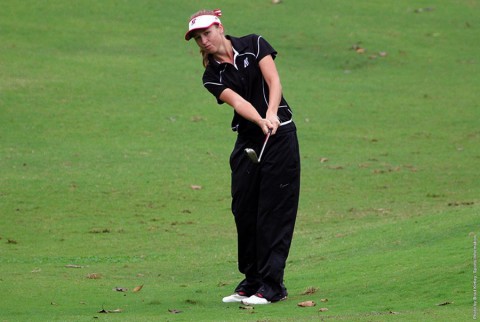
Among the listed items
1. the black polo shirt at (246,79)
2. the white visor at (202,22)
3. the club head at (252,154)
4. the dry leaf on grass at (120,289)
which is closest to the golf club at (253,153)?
the club head at (252,154)

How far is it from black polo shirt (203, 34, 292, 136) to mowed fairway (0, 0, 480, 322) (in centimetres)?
160

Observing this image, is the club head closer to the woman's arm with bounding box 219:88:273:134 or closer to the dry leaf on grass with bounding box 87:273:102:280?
the woman's arm with bounding box 219:88:273:134

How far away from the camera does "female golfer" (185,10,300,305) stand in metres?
Result: 9.40

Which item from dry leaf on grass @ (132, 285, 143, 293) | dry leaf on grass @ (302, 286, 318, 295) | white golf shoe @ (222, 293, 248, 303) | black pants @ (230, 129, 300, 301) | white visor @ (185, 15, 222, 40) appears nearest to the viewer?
white visor @ (185, 15, 222, 40)

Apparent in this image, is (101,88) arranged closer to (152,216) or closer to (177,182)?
(177,182)

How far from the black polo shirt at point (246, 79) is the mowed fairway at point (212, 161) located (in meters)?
1.60

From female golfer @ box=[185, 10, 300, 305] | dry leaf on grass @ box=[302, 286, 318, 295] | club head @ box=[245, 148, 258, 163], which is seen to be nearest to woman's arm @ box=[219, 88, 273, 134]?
female golfer @ box=[185, 10, 300, 305]

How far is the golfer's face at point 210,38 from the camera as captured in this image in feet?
30.7

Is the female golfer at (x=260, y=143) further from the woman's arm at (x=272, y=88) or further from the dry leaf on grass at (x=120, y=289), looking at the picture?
the dry leaf on grass at (x=120, y=289)

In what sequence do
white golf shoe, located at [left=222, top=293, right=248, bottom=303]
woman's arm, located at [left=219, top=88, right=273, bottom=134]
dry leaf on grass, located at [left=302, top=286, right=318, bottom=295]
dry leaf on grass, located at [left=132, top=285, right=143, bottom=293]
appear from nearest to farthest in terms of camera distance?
woman's arm, located at [left=219, top=88, right=273, bottom=134]
white golf shoe, located at [left=222, top=293, right=248, bottom=303]
dry leaf on grass, located at [left=302, top=286, right=318, bottom=295]
dry leaf on grass, located at [left=132, top=285, right=143, bottom=293]

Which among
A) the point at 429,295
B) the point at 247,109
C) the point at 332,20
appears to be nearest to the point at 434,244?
the point at 429,295

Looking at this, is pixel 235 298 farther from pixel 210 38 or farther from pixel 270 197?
pixel 210 38

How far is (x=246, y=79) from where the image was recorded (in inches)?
374

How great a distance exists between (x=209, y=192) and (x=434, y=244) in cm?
808
